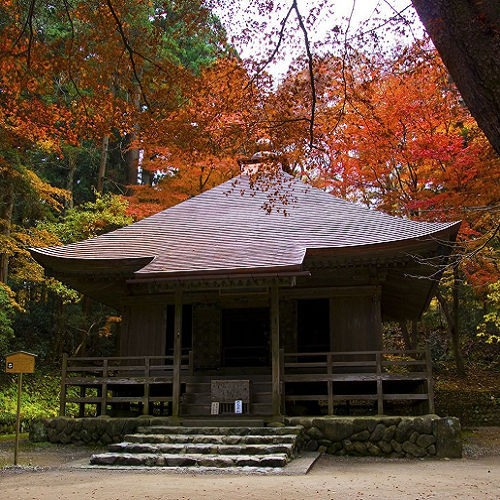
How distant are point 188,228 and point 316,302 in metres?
3.69

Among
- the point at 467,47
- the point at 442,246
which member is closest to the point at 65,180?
the point at 442,246

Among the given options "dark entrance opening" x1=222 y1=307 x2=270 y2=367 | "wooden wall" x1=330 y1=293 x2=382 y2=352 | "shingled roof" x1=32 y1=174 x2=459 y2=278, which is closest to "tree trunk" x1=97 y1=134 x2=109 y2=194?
"shingled roof" x1=32 y1=174 x2=459 y2=278

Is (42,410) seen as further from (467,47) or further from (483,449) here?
(467,47)

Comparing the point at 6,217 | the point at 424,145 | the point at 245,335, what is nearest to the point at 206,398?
the point at 245,335

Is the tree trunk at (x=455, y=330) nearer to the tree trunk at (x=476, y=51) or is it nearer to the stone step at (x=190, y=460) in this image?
the stone step at (x=190, y=460)

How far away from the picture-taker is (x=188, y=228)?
44.9ft

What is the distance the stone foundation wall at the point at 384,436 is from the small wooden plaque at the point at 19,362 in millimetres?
4626

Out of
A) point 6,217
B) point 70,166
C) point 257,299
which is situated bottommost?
point 257,299

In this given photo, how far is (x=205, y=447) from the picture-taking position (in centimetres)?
882

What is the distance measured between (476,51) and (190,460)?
7.14m

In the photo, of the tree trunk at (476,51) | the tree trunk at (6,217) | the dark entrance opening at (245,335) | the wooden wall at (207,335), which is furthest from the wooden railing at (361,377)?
the tree trunk at (6,217)

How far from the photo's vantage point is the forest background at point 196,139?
833cm

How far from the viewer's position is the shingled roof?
1077 centimetres

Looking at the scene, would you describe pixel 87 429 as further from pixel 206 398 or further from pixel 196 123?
pixel 196 123
